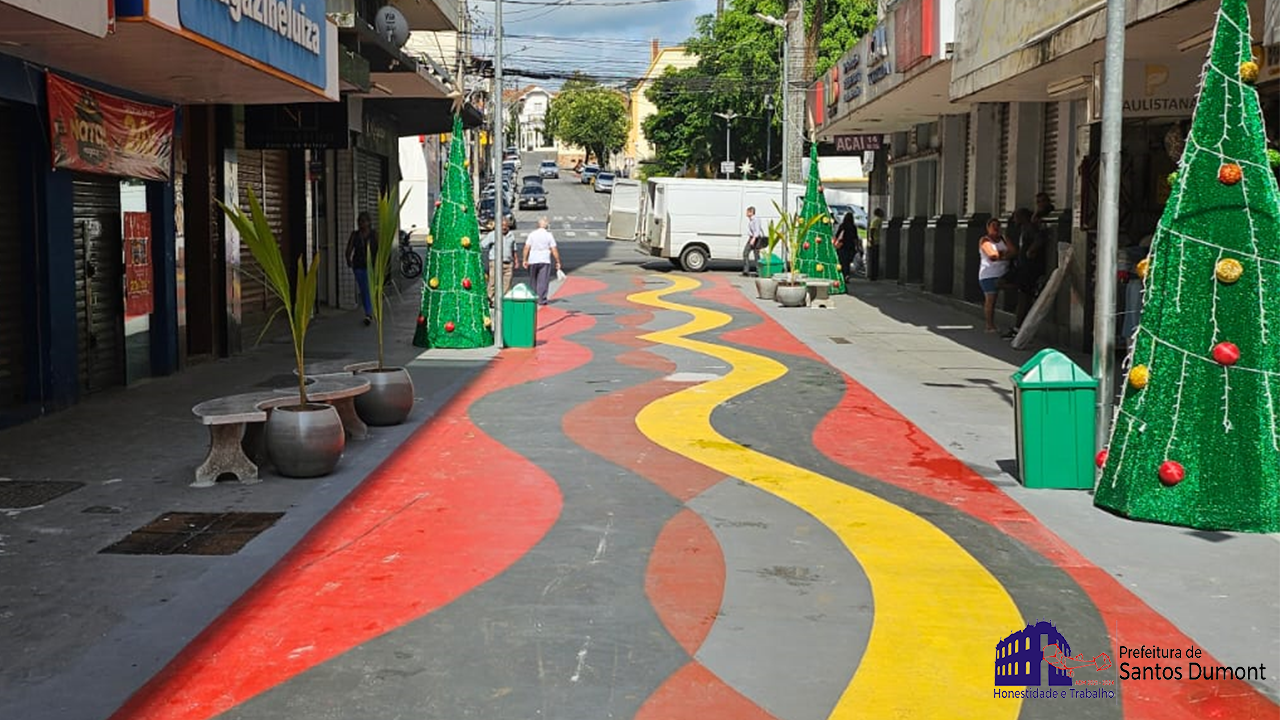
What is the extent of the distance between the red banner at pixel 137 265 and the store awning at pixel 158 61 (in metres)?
1.44

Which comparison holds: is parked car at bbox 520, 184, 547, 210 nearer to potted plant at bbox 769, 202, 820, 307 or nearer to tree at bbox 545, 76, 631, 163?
potted plant at bbox 769, 202, 820, 307

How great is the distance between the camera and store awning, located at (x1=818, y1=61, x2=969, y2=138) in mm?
21250

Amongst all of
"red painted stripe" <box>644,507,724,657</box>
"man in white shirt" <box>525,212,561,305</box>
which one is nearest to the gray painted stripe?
"red painted stripe" <box>644,507,724,657</box>

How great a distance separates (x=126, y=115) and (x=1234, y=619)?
11729mm

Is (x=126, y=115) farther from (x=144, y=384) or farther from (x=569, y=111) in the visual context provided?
(x=569, y=111)

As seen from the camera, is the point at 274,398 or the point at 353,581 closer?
the point at 353,581

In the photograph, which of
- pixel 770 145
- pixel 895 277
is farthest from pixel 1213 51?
pixel 770 145

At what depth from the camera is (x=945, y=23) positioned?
1847 cm

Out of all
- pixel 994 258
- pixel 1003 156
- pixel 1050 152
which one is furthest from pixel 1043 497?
pixel 1003 156

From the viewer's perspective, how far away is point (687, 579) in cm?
686

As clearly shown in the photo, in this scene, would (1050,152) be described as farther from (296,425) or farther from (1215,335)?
(296,425)

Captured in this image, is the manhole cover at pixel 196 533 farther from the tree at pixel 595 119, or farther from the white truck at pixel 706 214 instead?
the tree at pixel 595 119

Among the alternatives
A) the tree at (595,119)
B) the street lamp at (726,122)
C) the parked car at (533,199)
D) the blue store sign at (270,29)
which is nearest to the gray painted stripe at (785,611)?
the blue store sign at (270,29)

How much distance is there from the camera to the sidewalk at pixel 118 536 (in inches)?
219
